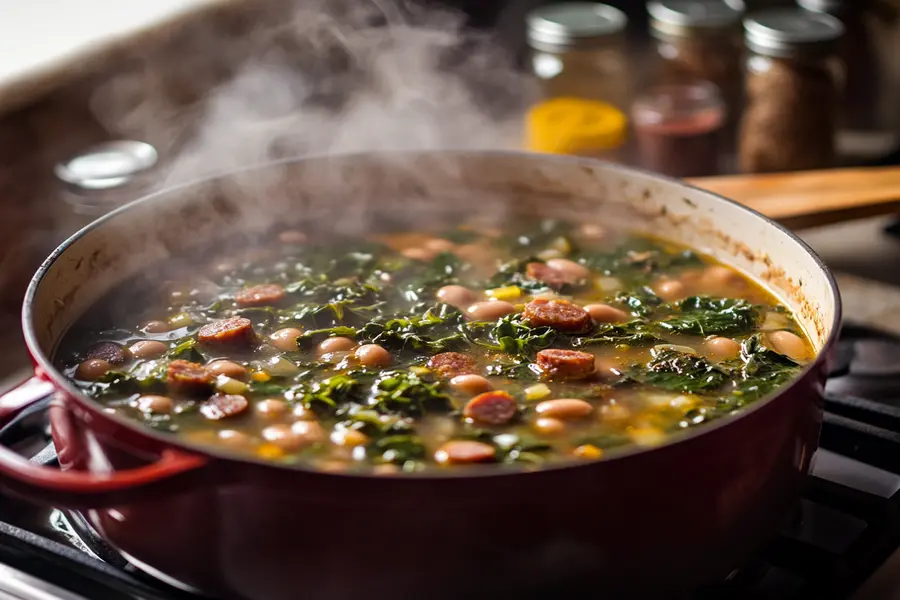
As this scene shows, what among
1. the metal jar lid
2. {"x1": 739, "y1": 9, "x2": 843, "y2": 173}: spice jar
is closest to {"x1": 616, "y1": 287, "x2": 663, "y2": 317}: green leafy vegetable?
{"x1": 739, "y1": 9, "x2": 843, "y2": 173}: spice jar

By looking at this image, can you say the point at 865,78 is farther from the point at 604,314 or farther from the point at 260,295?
the point at 260,295

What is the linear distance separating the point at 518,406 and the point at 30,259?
81.3 inches

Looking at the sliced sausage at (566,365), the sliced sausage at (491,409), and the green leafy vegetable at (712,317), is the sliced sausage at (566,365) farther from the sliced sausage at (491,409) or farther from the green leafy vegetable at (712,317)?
the green leafy vegetable at (712,317)

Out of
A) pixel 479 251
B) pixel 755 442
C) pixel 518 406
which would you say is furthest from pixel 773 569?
pixel 479 251

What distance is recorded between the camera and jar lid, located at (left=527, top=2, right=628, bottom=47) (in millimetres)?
3703

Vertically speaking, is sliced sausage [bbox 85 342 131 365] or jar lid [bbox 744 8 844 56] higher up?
jar lid [bbox 744 8 844 56]

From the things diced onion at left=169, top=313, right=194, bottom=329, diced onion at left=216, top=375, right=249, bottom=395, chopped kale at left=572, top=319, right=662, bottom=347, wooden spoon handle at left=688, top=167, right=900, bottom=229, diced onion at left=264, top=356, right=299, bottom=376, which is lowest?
wooden spoon handle at left=688, top=167, right=900, bottom=229

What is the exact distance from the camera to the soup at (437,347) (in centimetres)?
190

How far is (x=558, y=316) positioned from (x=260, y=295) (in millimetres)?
701

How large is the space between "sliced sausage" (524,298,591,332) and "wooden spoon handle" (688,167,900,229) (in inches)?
36.3

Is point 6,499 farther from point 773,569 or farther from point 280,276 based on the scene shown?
point 773,569

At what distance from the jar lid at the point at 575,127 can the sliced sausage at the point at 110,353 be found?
185 centimetres

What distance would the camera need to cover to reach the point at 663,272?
8.66 feet

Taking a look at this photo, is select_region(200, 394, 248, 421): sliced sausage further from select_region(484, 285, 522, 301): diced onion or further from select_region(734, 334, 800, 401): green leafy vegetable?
select_region(734, 334, 800, 401): green leafy vegetable
